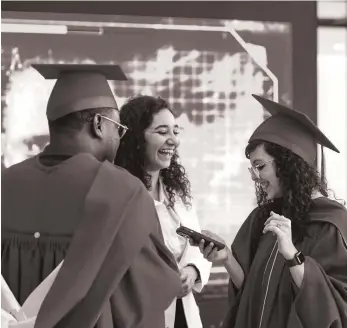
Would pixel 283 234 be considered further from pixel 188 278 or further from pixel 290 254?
pixel 188 278

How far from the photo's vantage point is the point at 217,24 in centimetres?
329

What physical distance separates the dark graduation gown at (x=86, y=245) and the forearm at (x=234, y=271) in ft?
2.09

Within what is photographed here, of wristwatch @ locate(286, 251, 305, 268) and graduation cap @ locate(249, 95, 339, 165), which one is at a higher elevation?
graduation cap @ locate(249, 95, 339, 165)

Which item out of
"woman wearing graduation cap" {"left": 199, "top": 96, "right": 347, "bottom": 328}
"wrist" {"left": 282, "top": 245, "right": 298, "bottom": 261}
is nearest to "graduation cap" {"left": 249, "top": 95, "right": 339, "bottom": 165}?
"woman wearing graduation cap" {"left": 199, "top": 96, "right": 347, "bottom": 328}

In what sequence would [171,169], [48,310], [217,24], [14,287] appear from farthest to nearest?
[217,24], [171,169], [14,287], [48,310]

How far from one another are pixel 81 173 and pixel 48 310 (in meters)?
0.33

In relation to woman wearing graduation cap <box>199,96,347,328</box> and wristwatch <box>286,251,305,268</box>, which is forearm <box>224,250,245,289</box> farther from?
wristwatch <box>286,251,305,268</box>

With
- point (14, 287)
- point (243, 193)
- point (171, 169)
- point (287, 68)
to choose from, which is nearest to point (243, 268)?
point (171, 169)

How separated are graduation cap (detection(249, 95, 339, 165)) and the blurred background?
117 cm

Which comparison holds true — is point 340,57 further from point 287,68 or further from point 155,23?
point 155,23

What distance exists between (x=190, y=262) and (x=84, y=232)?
1041 millimetres

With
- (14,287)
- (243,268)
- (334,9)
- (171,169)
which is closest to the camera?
(14,287)

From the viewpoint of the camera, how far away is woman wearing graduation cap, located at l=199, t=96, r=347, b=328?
187cm

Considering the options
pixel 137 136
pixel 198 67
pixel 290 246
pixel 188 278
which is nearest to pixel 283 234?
pixel 290 246
